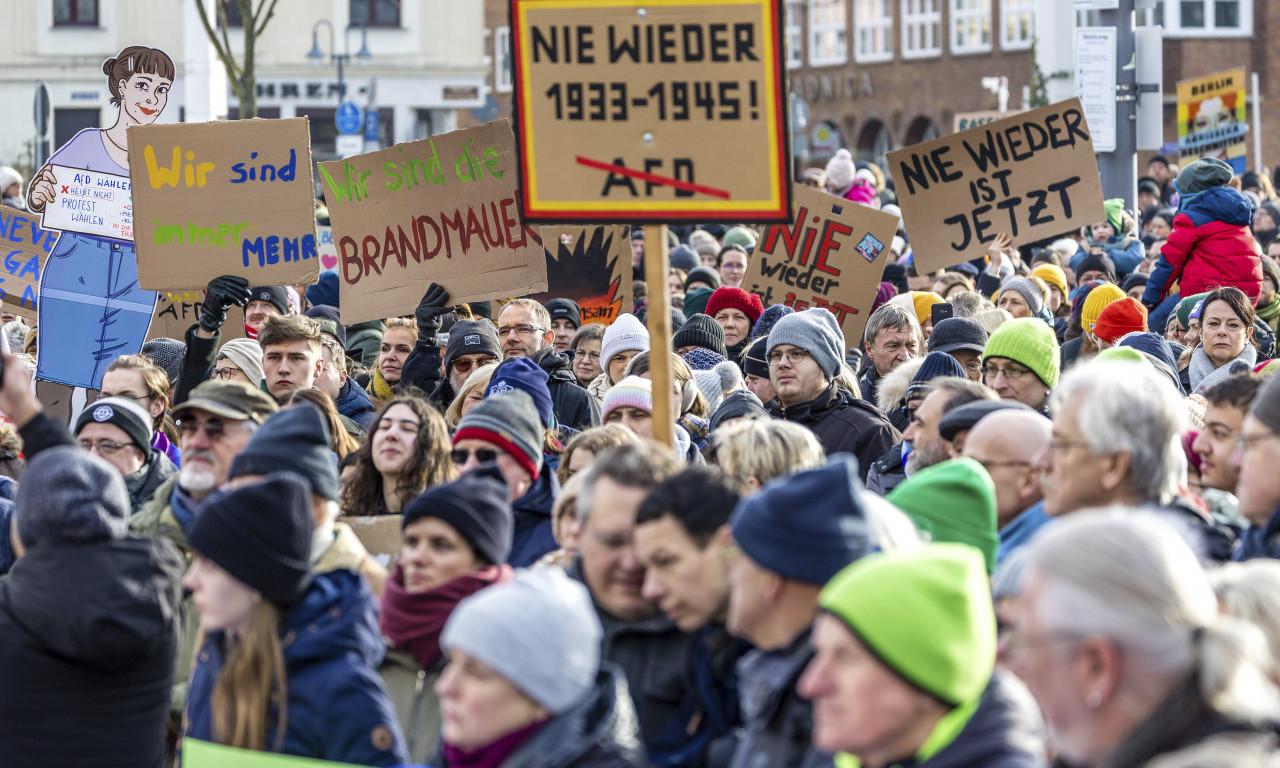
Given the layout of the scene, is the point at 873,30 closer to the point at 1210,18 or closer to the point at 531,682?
the point at 1210,18

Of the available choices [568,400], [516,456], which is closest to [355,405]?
[568,400]

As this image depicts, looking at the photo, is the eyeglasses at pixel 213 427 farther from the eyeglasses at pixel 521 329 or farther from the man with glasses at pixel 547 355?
the eyeglasses at pixel 521 329

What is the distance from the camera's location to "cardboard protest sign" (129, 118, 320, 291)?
7.86 metres

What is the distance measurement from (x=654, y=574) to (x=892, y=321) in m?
4.82

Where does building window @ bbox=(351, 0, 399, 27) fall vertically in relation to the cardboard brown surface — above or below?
above

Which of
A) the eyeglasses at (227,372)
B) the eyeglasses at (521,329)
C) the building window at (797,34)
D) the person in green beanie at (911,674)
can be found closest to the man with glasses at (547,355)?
the eyeglasses at (521,329)

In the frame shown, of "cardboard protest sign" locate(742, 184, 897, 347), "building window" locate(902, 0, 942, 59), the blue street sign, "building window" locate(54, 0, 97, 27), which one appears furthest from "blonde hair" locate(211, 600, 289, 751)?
"building window" locate(902, 0, 942, 59)

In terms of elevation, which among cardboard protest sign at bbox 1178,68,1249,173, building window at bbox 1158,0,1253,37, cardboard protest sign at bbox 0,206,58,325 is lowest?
cardboard protest sign at bbox 0,206,58,325

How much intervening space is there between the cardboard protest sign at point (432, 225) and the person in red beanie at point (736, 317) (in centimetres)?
192

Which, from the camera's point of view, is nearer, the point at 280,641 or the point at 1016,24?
the point at 280,641

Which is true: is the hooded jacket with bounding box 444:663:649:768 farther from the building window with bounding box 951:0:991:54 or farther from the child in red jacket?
the building window with bounding box 951:0:991:54

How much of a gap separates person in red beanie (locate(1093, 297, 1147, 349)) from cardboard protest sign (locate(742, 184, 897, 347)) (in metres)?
1.56

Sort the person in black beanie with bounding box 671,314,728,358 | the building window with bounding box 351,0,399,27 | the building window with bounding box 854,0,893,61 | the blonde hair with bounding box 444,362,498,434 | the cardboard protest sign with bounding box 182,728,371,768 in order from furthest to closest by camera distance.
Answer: the building window with bounding box 854,0,893,61, the building window with bounding box 351,0,399,27, the person in black beanie with bounding box 671,314,728,358, the blonde hair with bounding box 444,362,498,434, the cardboard protest sign with bounding box 182,728,371,768

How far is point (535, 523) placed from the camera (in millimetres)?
4836
